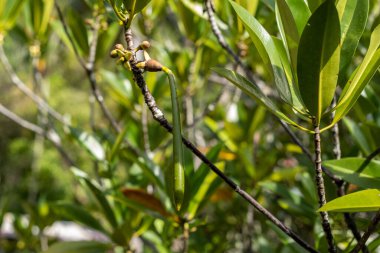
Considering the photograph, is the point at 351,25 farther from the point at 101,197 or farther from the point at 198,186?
the point at 101,197

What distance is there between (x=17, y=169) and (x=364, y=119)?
9.49 m

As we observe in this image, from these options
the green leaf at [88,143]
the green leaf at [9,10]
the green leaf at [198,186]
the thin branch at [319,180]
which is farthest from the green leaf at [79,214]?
the thin branch at [319,180]

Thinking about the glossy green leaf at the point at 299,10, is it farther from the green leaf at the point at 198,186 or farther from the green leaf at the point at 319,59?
the green leaf at the point at 198,186

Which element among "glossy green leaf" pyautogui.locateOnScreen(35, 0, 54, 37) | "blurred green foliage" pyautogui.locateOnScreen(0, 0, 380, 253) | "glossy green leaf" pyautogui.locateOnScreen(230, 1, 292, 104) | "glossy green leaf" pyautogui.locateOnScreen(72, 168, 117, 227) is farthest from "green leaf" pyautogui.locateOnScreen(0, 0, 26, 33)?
"glossy green leaf" pyautogui.locateOnScreen(230, 1, 292, 104)

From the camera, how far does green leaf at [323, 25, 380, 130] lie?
0.51 metres

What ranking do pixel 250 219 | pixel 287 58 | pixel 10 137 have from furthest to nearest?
pixel 10 137 → pixel 250 219 → pixel 287 58

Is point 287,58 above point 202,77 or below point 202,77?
above

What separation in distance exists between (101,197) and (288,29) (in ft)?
1.98

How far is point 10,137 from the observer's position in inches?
430

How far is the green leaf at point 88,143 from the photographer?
1.10 m

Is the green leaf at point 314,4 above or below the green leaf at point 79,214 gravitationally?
above

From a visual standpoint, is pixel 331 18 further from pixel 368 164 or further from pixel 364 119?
pixel 364 119

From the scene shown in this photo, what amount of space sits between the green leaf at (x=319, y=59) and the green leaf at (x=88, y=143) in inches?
26.1

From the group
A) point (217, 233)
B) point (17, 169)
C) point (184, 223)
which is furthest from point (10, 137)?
point (184, 223)
